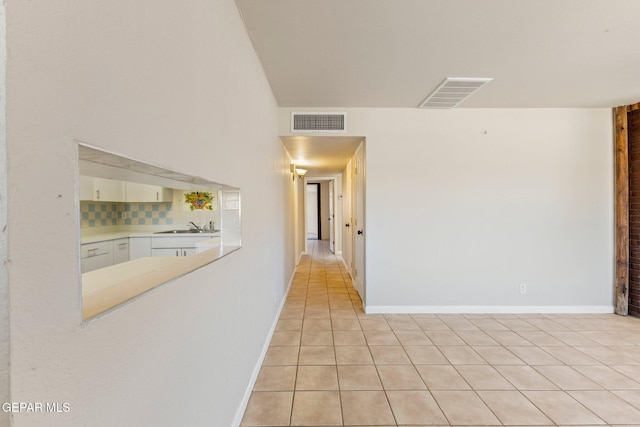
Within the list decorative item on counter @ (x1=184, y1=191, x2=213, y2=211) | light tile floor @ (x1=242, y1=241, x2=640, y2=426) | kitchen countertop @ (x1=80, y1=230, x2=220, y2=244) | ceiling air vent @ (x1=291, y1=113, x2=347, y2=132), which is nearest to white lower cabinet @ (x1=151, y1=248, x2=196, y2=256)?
kitchen countertop @ (x1=80, y1=230, x2=220, y2=244)

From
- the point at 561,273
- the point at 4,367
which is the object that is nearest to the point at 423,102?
the point at 561,273

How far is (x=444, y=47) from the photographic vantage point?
212 centimetres

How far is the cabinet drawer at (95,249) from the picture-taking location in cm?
274

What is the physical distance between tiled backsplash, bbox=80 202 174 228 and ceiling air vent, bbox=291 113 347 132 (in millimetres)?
2278

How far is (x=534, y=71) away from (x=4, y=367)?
349 cm

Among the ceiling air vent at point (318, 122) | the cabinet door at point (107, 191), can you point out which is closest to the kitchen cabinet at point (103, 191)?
the cabinet door at point (107, 191)

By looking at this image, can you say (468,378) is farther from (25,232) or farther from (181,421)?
(25,232)

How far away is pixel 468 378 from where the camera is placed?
2.11m

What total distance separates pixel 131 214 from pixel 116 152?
394cm

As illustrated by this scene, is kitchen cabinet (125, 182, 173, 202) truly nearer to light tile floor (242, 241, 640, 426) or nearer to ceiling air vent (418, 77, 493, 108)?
light tile floor (242, 241, 640, 426)

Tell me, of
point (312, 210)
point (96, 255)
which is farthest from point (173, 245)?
point (312, 210)

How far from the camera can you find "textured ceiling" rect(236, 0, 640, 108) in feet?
5.68

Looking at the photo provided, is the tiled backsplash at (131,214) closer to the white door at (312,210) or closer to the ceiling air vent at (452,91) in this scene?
the ceiling air vent at (452,91)

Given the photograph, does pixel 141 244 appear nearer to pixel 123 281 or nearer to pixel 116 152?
pixel 123 281
